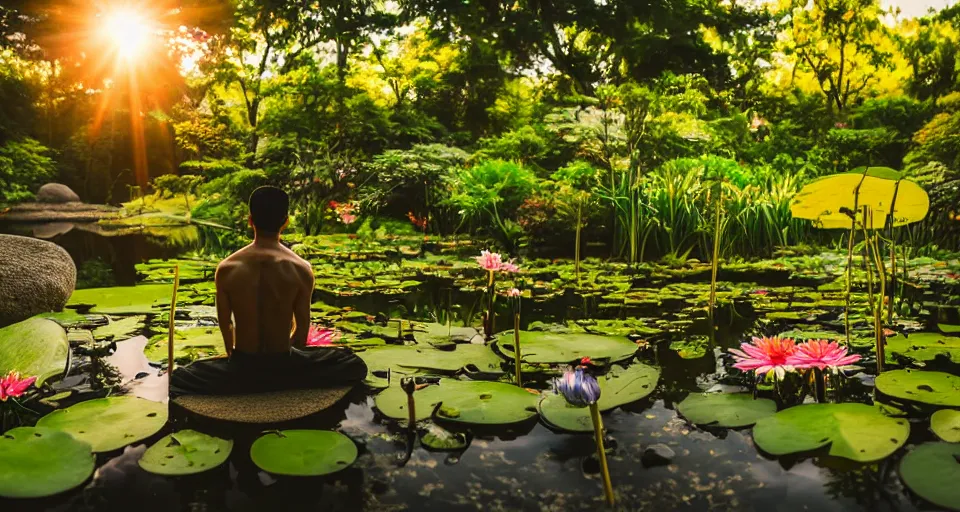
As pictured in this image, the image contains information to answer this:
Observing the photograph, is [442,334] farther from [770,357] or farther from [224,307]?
[770,357]

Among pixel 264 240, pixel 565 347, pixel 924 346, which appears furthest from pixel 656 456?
pixel 924 346

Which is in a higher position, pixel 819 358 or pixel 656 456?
pixel 819 358

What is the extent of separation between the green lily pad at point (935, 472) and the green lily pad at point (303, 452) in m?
1.41

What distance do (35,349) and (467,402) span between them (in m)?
1.82

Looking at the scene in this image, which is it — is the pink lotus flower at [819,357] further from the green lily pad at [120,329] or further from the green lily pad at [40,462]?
the green lily pad at [120,329]

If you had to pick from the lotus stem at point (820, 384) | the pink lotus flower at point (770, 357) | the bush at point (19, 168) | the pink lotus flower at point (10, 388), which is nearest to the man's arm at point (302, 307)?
→ the pink lotus flower at point (10, 388)

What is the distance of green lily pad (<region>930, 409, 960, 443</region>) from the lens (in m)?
1.79

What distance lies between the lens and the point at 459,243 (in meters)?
7.48

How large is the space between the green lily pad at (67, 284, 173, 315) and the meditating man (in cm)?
185

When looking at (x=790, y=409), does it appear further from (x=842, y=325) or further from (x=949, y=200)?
(x=949, y=200)

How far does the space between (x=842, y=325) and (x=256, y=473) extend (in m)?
2.95

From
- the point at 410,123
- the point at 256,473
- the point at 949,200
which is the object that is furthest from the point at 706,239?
the point at 410,123

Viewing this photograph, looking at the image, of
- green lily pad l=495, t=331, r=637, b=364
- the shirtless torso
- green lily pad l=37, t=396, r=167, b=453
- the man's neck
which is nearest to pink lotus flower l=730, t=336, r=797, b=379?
green lily pad l=495, t=331, r=637, b=364

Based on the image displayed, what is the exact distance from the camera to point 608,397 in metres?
2.21
